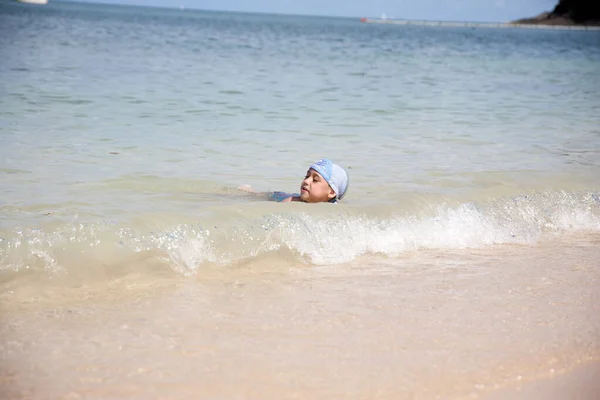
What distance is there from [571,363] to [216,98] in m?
10.4

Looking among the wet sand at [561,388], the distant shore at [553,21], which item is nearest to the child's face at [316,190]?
the wet sand at [561,388]

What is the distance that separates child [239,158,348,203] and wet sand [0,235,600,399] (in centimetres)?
125

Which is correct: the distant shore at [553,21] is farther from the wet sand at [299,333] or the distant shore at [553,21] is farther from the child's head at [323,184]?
the wet sand at [299,333]

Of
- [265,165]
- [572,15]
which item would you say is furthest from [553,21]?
[265,165]

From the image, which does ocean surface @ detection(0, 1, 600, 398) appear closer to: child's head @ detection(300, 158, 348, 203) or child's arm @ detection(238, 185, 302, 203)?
child's arm @ detection(238, 185, 302, 203)

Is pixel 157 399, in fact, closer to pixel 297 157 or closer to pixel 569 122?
pixel 297 157

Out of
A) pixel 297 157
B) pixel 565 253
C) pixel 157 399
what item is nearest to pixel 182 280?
pixel 157 399

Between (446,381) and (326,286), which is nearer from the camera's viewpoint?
(446,381)

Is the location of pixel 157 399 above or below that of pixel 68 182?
above

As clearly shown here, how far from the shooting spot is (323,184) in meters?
5.97

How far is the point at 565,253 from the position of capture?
537cm

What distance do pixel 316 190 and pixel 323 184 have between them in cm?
8

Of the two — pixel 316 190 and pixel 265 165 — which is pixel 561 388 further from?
pixel 265 165

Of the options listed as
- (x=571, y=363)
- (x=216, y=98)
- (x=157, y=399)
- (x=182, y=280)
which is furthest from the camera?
(x=216, y=98)
